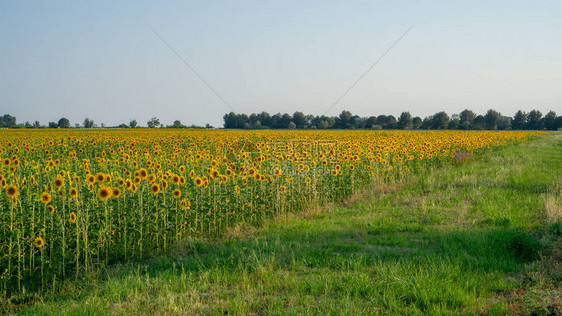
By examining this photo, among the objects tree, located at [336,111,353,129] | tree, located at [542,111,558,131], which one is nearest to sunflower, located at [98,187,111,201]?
tree, located at [336,111,353,129]

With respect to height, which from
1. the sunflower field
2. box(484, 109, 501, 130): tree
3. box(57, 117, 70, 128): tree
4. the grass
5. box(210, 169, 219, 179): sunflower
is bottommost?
the grass

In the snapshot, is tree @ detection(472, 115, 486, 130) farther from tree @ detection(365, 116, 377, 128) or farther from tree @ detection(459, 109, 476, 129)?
tree @ detection(365, 116, 377, 128)

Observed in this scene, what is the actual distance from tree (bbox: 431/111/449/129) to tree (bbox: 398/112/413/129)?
14.9 ft

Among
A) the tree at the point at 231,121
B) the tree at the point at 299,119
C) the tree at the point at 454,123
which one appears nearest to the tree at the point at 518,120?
the tree at the point at 454,123

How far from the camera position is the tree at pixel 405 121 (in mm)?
87875

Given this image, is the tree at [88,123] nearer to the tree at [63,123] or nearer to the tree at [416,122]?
the tree at [63,123]

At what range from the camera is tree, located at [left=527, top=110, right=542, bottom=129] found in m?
90.3

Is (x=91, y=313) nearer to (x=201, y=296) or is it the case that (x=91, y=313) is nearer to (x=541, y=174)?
(x=201, y=296)

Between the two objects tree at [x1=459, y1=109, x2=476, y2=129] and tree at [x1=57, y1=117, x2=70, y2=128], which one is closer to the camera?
tree at [x1=57, y1=117, x2=70, y2=128]

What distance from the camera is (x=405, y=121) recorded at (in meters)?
88.2

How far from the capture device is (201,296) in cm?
464

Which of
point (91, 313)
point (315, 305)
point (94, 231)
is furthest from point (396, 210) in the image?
point (91, 313)

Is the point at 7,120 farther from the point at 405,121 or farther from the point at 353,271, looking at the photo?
the point at 353,271

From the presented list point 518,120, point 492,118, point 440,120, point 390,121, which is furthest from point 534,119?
point 390,121
